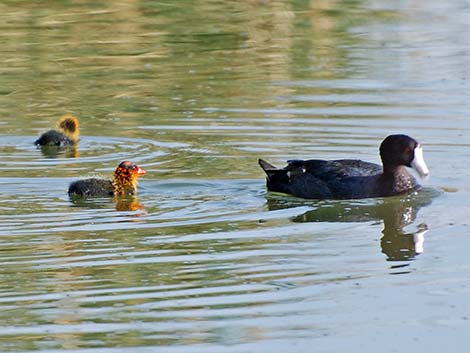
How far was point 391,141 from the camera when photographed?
11516 mm

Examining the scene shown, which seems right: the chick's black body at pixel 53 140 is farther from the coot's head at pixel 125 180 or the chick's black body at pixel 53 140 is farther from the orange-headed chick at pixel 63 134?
the coot's head at pixel 125 180

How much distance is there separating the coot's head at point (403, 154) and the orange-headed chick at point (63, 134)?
330cm

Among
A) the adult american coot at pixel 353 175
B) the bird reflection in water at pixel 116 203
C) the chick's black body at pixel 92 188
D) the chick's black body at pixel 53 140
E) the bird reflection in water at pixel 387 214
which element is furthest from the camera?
the chick's black body at pixel 53 140

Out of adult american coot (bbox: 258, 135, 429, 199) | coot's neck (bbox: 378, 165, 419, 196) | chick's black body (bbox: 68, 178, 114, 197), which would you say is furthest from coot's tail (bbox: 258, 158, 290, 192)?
chick's black body (bbox: 68, 178, 114, 197)

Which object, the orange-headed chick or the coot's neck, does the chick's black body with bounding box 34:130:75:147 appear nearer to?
the orange-headed chick

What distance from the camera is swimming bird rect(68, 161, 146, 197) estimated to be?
11.1 m

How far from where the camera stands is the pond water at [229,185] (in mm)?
7832

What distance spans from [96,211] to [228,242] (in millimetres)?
1565

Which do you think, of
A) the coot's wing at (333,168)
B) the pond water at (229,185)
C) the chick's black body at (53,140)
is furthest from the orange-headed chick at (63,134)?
the coot's wing at (333,168)

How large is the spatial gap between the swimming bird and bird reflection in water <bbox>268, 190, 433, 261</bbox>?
1.08m

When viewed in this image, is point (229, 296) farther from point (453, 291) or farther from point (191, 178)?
point (191, 178)

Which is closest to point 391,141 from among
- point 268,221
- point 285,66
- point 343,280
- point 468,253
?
point 268,221

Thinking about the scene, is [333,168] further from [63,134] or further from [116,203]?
[63,134]

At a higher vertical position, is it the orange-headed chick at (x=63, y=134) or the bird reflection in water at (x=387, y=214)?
the orange-headed chick at (x=63, y=134)
